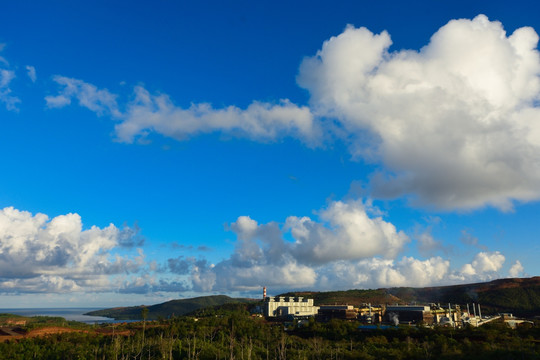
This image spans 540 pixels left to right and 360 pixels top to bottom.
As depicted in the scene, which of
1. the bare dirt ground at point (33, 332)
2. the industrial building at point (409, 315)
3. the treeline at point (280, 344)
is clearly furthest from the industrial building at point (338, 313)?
the bare dirt ground at point (33, 332)

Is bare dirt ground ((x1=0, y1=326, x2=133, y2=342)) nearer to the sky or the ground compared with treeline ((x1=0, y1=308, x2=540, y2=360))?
nearer to the sky

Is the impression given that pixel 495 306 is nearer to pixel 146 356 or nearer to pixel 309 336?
pixel 309 336

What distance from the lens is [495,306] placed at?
634ft

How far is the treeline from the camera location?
7642cm

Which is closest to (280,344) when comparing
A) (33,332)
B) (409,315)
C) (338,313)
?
(338,313)

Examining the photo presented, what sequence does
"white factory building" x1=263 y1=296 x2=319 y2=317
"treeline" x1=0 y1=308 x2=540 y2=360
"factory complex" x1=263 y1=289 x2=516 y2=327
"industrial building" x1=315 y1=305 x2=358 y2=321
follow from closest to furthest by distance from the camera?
"treeline" x1=0 y1=308 x2=540 y2=360 < "factory complex" x1=263 y1=289 x2=516 y2=327 < "industrial building" x1=315 y1=305 x2=358 y2=321 < "white factory building" x1=263 y1=296 x2=319 y2=317

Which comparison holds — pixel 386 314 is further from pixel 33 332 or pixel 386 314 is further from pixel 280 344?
pixel 33 332

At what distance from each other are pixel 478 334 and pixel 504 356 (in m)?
39.0

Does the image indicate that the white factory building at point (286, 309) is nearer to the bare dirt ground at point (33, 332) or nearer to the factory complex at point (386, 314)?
the factory complex at point (386, 314)

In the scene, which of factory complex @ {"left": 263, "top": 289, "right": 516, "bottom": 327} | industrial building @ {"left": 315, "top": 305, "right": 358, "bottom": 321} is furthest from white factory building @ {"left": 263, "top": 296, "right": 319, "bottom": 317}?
industrial building @ {"left": 315, "top": 305, "right": 358, "bottom": 321}

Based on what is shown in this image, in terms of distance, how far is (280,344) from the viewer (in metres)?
103

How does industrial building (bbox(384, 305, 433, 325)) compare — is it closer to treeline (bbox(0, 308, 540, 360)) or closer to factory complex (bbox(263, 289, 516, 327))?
Answer: factory complex (bbox(263, 289, 516, 327))

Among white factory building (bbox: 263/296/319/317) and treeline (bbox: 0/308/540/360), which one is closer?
treeline (bbox: 0/308/540/360)

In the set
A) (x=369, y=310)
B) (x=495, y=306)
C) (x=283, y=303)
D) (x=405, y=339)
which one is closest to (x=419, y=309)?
(x=369, y=310)
